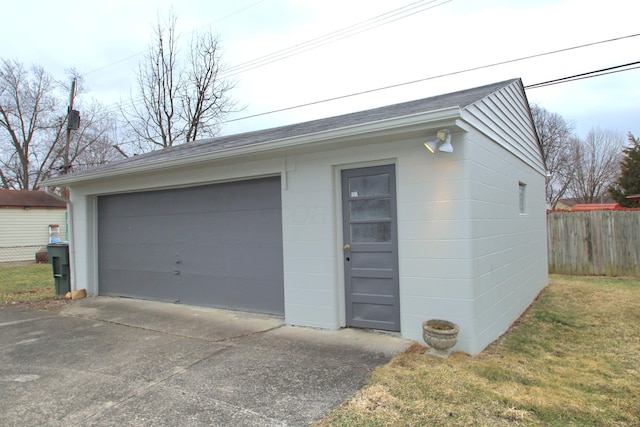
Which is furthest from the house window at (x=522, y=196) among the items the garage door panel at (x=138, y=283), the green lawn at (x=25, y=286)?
the green lawn at (x=25, y=286)

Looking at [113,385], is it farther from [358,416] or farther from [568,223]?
[568,223]

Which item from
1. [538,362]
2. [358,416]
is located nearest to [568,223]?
[538,362]

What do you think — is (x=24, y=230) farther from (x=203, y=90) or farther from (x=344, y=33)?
(x=344, y=33)

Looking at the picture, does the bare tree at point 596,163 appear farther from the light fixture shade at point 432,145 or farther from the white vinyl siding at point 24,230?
the white vinyl siding at point 24,230

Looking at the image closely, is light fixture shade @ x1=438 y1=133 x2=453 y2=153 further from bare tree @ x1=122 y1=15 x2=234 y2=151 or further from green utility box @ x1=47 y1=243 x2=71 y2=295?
bare tree @ x1=122 y1=15 x2=234 y2=151

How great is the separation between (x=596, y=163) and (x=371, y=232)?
34.0 m

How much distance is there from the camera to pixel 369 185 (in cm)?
465

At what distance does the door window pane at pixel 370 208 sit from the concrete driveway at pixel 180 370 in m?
1.38

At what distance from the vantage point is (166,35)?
19.8 meters

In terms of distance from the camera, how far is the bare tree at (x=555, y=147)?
23.9 meters

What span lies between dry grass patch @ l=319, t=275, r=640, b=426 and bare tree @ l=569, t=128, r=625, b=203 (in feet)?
99.5

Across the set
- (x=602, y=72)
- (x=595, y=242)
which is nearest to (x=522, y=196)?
(x=602, y=72)

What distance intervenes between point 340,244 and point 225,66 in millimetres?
18020

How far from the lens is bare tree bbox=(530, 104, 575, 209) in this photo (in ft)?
78.5
